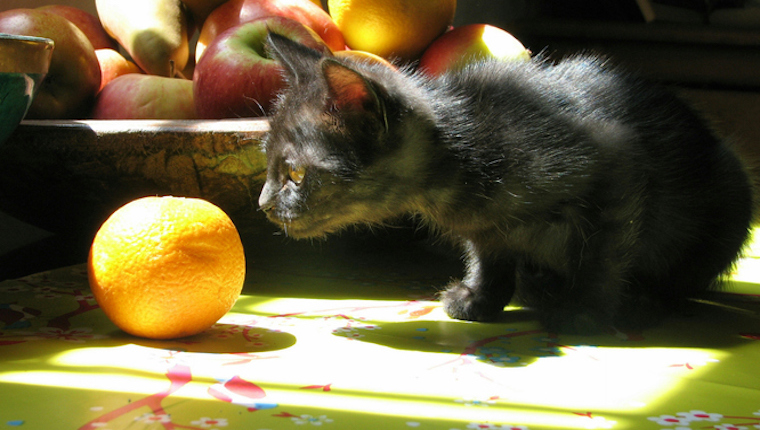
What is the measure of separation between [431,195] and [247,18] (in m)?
0.97

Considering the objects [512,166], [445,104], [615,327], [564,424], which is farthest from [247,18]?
[564,424]

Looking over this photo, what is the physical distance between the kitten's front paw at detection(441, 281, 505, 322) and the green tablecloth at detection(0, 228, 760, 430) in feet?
0.09

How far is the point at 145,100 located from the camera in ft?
5.11

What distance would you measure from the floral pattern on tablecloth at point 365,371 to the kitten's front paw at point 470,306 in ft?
0.09

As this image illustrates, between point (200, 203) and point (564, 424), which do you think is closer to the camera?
point (564, 424)

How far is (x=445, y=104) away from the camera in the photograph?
108 centimetres

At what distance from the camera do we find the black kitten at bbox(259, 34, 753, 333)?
101 centimetres

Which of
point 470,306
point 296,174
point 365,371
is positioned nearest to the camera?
point 365,371

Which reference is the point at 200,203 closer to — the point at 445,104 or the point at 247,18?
the point at 445,104

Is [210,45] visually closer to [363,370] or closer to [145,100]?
[145,100]

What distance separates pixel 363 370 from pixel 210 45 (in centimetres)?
98

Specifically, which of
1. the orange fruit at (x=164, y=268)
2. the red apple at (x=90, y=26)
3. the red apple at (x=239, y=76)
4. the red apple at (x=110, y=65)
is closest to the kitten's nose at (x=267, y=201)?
the orange fruit at (x=164, y=268)

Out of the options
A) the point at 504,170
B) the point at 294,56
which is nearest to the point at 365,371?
the point at 504,170

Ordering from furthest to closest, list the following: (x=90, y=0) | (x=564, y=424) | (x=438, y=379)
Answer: (x=90, y=0)
(x=438, y=379)
(x=564, y=424)
